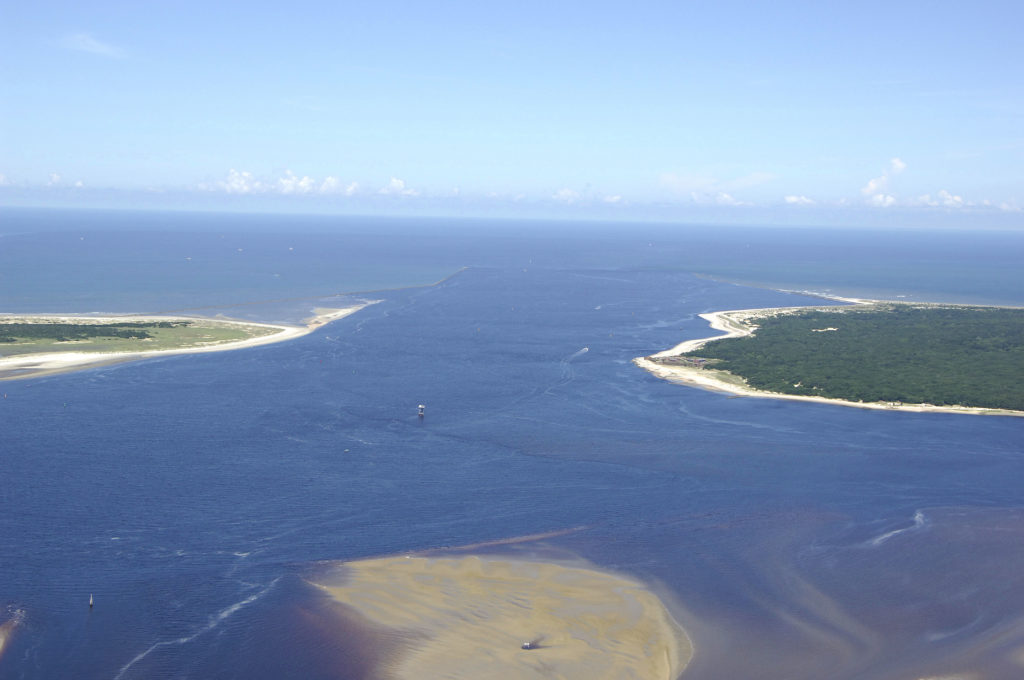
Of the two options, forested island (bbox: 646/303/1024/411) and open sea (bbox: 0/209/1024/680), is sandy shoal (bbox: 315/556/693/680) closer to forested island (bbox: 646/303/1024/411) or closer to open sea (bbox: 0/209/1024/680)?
open sea (bbox: 0/209/1024/680)

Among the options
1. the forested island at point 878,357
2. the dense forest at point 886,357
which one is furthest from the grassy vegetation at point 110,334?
the dense forest at point 886,357

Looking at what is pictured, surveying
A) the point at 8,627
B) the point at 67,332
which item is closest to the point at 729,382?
the point at 8,627

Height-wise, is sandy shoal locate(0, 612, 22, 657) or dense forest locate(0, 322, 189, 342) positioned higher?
dense forest locate(0, 322, 189, 342)

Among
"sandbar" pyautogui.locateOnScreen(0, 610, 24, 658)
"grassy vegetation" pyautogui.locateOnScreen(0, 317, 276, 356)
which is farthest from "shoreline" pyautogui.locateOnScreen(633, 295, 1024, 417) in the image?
"sandbar" pyautogui.locateOnScreen(0, 610, 24, 658)

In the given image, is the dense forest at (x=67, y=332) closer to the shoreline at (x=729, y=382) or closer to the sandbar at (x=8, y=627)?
the shoreline at (x=729, y=382)

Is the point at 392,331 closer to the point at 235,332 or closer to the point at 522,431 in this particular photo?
the point at 235,332

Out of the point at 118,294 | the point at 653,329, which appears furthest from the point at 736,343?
the point at 118,294

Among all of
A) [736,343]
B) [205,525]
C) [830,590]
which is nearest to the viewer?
[830,590]
